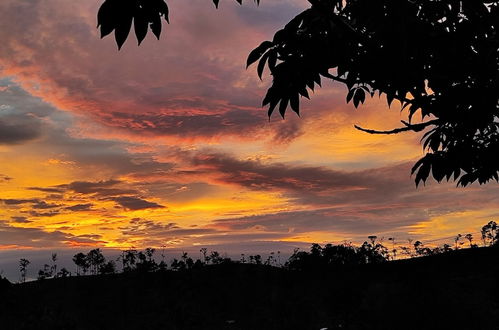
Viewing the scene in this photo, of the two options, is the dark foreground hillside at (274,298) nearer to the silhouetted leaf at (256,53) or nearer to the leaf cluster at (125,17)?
the silhouetted leaf at (256,53)

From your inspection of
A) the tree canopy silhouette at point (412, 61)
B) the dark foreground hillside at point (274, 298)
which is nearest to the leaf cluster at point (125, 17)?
the tree canopy silhouette at point (412, 61)

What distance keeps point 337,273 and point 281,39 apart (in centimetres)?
3371

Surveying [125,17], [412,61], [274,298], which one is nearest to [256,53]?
[412,61]

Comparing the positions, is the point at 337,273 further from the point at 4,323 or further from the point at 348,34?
the point at 348,34

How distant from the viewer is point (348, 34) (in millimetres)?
3525

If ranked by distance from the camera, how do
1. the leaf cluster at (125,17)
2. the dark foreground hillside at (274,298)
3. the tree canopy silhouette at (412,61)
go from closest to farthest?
the leaf cluster at (125,17) → the tree canopy silhouette at (412,61) → the dark foreground hillside at (274,298)

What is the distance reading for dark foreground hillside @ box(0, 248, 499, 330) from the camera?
2434 centimetres

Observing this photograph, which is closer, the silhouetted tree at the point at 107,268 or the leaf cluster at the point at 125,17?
the leaf cluster at the point at 125,17

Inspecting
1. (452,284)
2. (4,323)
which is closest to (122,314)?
(4,323)

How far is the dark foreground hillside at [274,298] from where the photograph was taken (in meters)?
24.3

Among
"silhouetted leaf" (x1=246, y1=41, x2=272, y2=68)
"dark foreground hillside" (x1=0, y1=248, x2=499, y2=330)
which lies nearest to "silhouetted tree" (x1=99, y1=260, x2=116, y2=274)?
"dark foreground hillside" (x1=0, y1=248, x2=499, y2=330)

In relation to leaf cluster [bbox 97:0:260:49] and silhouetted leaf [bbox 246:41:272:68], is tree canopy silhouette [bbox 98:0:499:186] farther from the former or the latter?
leaf cluster [bbox 97:0:260:49]

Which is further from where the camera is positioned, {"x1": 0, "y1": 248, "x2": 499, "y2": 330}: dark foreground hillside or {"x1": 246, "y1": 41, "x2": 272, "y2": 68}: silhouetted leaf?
{"x1": 0, "y1": 248, "x2": 499, "y2": 330}: dark foreground hillside

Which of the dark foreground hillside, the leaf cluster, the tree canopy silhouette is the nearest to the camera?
the leaf cluster
